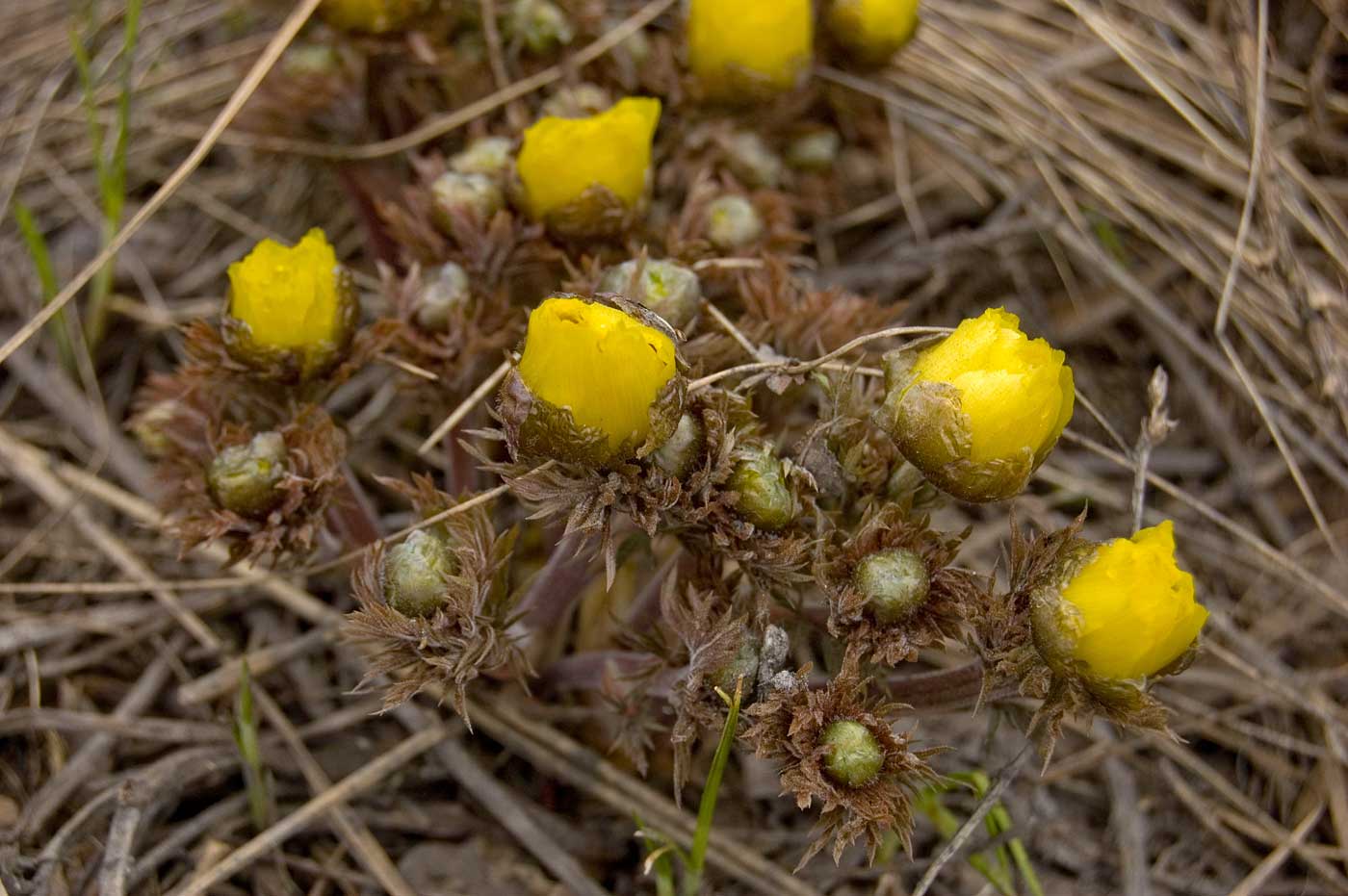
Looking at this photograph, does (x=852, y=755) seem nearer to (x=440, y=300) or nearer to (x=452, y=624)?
(x=452, y=624)

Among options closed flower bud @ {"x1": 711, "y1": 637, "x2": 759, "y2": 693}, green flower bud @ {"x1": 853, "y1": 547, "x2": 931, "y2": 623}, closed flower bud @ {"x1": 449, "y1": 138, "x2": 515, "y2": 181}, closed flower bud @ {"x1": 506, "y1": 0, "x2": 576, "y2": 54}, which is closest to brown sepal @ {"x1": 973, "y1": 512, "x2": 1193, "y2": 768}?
green flower bud @ {"x1": 853, "y1": 547, "x2": 931, "y2": 623}

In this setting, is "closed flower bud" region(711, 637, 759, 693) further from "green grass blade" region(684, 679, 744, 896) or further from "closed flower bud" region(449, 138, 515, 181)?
"closed flower bud" region(449, 138, 515, 181)

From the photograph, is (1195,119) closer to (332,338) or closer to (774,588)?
(774,588)

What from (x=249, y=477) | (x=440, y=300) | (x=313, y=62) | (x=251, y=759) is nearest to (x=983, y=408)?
(x=440, y=300)

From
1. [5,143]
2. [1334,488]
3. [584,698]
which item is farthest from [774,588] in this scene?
[5,143]

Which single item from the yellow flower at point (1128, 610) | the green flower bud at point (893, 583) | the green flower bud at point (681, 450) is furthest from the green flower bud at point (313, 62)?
the yellow flower at point (1128, 610)
